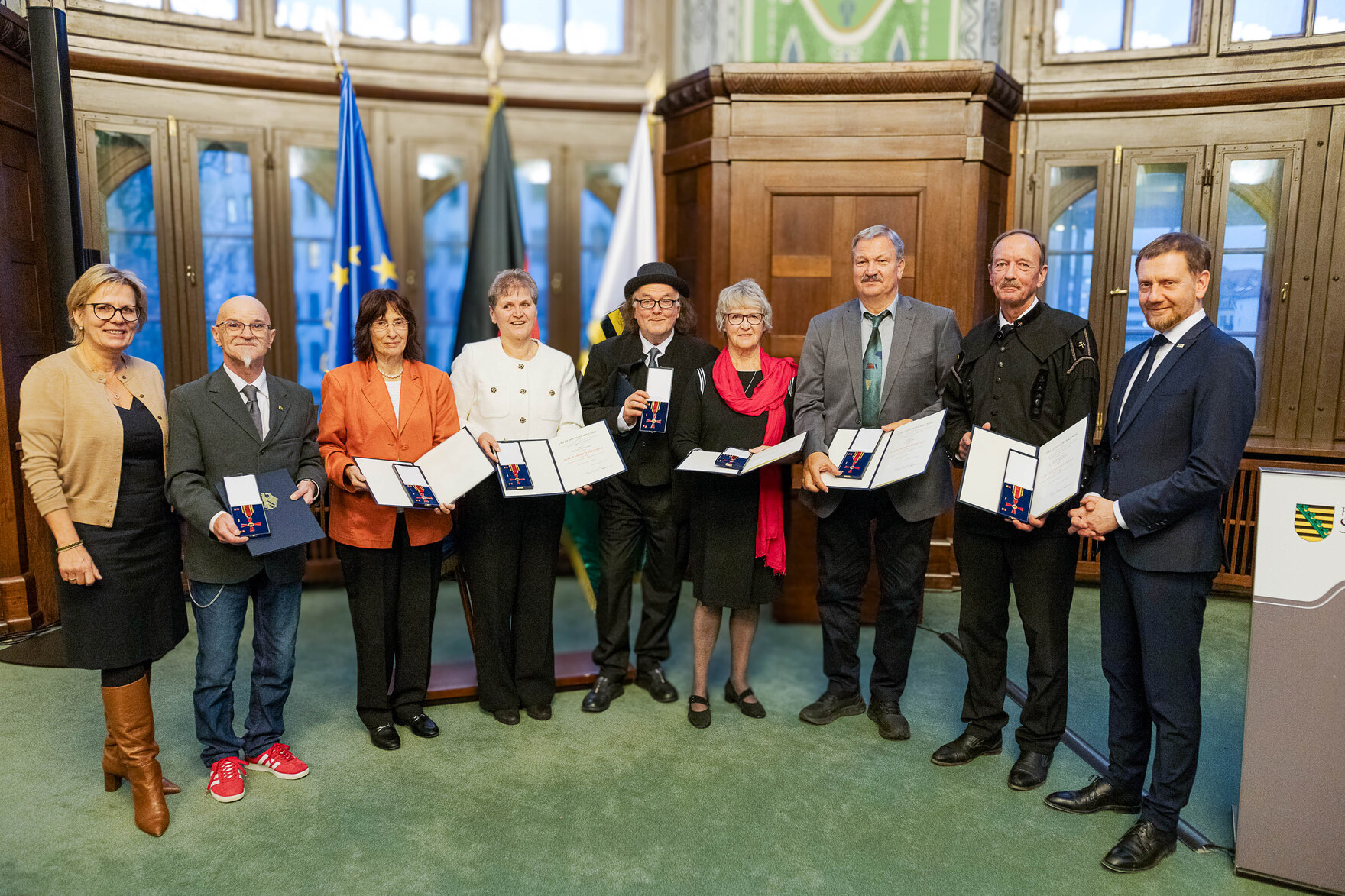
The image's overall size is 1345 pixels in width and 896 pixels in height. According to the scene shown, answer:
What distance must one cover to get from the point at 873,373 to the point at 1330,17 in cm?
345

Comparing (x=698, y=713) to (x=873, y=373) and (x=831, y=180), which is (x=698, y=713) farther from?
(x=831, y=180)

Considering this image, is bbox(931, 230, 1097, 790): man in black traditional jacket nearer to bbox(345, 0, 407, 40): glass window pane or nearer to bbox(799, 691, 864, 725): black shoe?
bbox(799, 691, 864, 725): black shoe

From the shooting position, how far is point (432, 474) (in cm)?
292

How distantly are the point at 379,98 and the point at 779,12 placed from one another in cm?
216

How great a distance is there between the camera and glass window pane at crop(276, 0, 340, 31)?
4723 millimetres

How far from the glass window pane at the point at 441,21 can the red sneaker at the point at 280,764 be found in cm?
372

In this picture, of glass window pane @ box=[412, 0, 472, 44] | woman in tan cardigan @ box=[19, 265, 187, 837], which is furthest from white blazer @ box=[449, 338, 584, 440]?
glass window pane @ box=[412, 0, 472, 44]

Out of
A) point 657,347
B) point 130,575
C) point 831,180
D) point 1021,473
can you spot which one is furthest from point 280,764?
point 831,180

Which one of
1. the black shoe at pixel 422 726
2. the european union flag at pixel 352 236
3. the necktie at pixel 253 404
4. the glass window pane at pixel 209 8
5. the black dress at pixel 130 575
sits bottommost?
the black shoe at pixel 422 726

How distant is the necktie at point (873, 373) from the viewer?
3.19 meters

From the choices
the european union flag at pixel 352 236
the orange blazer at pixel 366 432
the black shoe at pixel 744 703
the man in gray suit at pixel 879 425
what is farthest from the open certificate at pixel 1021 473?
the european union flag at pixel 352 236

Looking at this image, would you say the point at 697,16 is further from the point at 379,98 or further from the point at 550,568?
the point at 550,568

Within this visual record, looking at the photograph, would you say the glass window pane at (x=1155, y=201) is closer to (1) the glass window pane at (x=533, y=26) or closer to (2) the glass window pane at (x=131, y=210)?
(1) the glass window pane at (x=533, y=26)

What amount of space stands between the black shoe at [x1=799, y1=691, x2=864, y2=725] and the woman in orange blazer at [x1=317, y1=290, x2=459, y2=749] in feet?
4.45
